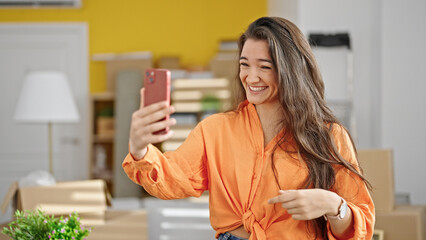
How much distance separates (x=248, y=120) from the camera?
1650 mm

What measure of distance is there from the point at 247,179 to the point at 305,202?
241mm

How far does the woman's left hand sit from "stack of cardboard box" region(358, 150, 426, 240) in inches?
62.1

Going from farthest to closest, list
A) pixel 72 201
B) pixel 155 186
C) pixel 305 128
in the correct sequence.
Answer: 1. pixel 72 201
2. pixel 305 128
3. pixel 155 186

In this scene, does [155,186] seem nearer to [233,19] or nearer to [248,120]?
[248,120]

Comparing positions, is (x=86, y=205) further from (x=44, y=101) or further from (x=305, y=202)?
(x=305, y=202)

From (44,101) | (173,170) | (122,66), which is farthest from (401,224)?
(122,66)

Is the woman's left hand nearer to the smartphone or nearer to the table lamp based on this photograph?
the smartphone

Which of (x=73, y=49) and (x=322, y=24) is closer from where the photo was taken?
(x=322, y=24)

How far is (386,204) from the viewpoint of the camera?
292cm

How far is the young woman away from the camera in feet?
5.02

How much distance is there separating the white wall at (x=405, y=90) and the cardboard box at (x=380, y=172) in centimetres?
130

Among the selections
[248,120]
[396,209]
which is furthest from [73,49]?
[248,120]

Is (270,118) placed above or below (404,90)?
above

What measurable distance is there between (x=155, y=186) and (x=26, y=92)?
248 cm
